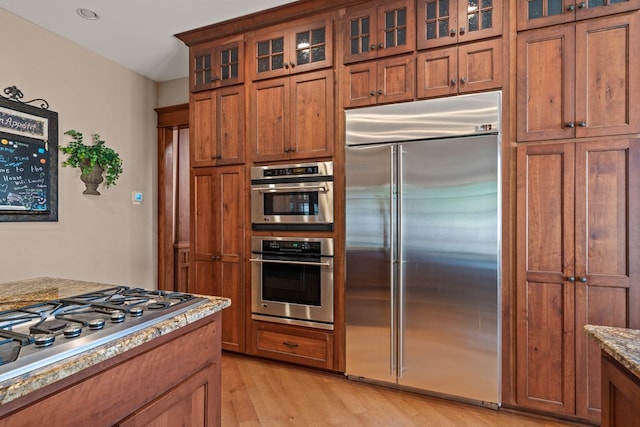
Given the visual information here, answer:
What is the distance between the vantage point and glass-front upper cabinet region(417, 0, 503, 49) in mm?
2201

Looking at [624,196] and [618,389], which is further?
[624,196]

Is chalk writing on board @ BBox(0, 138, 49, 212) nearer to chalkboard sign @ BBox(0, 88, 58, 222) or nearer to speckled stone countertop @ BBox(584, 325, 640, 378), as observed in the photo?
chalkboard sign @ BBox(0, 88, 58, 222)

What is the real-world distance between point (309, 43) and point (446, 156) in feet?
4.58

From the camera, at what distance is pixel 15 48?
2.83 metres

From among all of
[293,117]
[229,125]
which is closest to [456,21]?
[293,117]

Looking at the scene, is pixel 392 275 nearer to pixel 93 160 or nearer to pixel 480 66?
pixel 480 66

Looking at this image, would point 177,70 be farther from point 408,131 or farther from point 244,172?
point 408,131

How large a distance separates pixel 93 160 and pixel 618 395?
394 centimetres

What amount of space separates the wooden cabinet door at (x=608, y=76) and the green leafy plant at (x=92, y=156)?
12.7ft

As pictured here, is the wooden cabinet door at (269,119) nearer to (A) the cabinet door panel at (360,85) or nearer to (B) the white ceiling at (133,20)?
(A) the cabinet door panel at (360,85)

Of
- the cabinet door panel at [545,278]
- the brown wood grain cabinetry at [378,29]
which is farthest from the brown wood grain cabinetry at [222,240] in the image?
the cabinet door panel at [545,278]

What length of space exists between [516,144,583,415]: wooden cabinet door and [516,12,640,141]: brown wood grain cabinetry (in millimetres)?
154

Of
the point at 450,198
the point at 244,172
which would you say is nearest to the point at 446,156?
the point at 450,198

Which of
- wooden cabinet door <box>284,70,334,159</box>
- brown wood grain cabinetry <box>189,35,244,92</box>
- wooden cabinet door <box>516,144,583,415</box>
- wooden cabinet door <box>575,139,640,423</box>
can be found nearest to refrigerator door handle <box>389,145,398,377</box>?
wooden cabinet door <box>284,70,334,159</box>
